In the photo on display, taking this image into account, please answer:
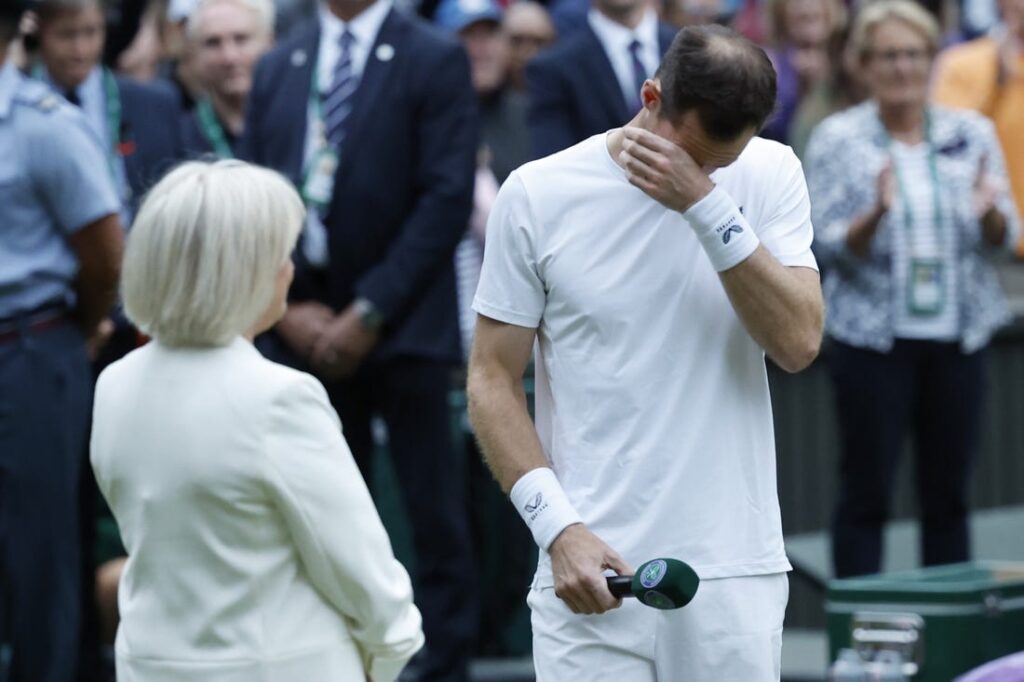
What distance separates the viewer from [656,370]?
11.6ft

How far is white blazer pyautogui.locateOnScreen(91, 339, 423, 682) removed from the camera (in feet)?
11.3

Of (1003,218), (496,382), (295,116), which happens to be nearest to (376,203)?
(295,116)

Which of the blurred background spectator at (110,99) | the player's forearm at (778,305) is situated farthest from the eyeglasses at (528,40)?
the player's forearm at (778,305)

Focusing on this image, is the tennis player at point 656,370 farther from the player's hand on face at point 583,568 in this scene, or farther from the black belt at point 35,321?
the black belt at point 35,321

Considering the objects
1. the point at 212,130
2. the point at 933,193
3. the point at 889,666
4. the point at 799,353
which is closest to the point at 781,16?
the point at 933,193

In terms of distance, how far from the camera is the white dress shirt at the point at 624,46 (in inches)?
273

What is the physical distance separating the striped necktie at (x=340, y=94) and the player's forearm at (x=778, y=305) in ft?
10.2

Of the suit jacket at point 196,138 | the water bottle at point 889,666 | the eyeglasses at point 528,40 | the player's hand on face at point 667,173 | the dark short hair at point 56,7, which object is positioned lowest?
the water bottle at point 889,666

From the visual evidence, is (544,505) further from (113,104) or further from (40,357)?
(113,104)

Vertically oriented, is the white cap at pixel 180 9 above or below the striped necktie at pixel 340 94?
above

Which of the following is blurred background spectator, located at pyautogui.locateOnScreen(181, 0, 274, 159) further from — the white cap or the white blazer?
the white blazer

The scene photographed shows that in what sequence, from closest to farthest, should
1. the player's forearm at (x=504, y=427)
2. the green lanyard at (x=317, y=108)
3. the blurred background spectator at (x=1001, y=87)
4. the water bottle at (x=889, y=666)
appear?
the player's forearm at (x=504, y=427) < the water bottle at (x=889, y=666) < the green lanyard at (x=317, y=108) < the blurred background spectator at (x=1001, y=87)

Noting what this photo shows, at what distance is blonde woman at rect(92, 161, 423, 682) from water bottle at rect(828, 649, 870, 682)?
2218mm

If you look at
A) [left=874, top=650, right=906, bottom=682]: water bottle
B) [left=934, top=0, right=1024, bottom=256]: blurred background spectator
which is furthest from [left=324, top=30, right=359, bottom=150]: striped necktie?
[left=934, top=0, right=1024, bottom=256]: blurred background spectator
